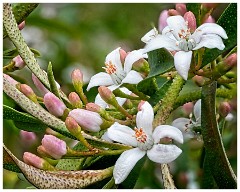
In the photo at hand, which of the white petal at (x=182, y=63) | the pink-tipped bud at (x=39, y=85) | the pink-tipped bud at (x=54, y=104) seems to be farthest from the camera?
the pink-tipped bud at (x=39, y=85)

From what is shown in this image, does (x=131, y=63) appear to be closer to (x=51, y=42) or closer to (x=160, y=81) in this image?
(x=160, y=81)

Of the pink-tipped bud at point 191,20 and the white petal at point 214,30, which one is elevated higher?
the pink-tipped bud at point 191,20

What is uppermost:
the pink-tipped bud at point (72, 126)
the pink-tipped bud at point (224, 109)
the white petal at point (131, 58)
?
the white petal at point (131, 58)

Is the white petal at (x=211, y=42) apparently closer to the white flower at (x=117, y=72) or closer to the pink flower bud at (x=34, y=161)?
the white flower at (x=117, y=72)

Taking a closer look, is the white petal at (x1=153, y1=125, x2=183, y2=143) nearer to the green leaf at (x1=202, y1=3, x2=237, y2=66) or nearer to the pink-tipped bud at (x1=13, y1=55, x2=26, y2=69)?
the green leaf at (x1=202, y1=3, x2=237, y2=66)

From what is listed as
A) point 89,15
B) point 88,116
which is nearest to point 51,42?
point 89,15

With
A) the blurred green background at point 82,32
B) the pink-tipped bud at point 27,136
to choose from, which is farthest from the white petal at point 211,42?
the blurred green background at point 82,32
